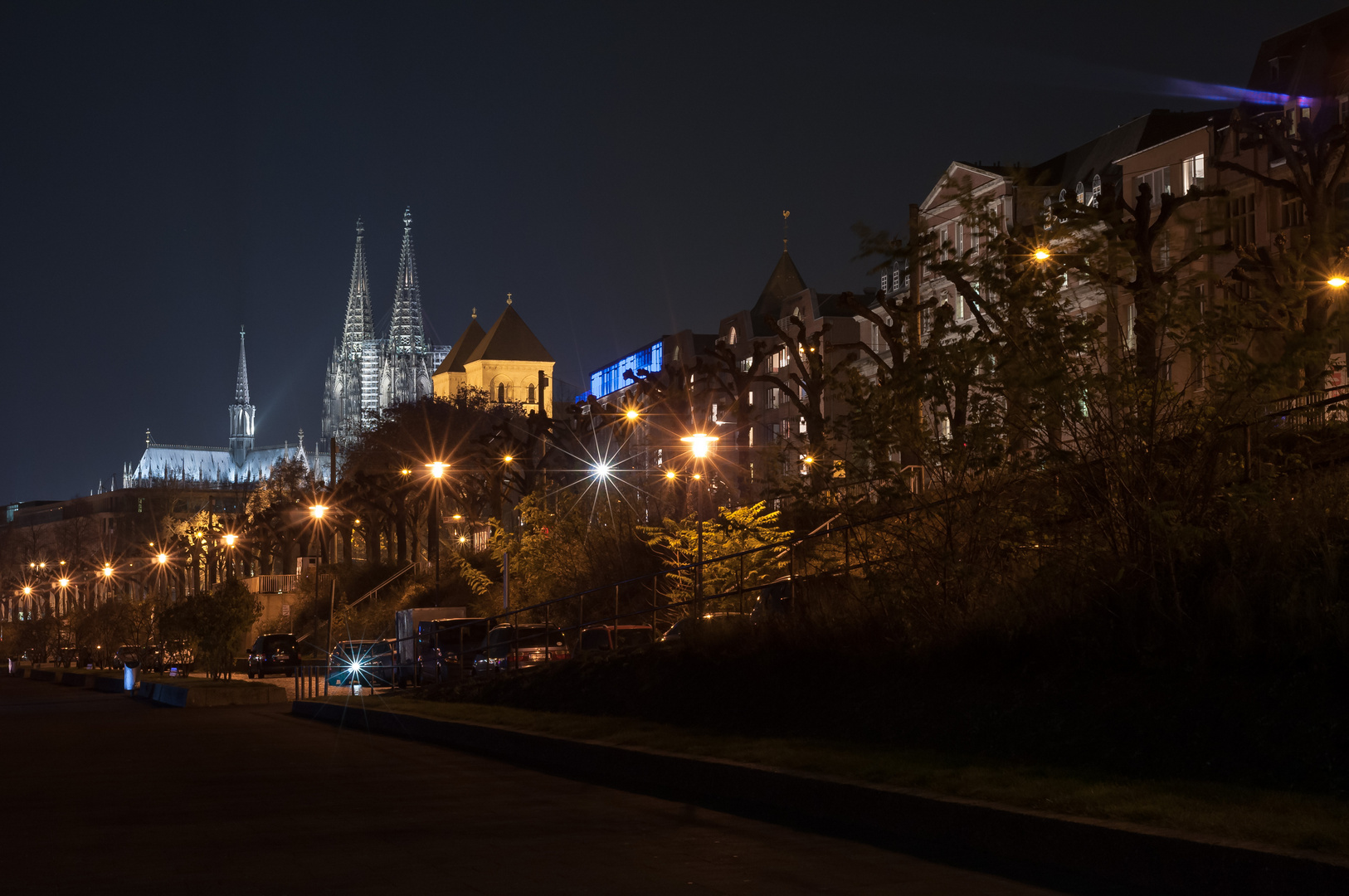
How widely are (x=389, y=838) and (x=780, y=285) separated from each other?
Result: 327ft

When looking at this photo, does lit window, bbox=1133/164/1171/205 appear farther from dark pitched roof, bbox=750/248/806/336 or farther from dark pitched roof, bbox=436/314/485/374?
dark pitched roof, bbox=436/314/485/374

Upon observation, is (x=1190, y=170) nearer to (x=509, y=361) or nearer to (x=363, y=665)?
(x=363, y=665)

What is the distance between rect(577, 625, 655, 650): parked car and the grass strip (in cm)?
1387

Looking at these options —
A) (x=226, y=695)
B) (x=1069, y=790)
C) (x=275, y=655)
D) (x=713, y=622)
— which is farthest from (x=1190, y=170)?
(x=1069, y=790)

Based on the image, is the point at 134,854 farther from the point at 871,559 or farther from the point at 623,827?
the point at 871,559

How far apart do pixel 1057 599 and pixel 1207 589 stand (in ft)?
5.23

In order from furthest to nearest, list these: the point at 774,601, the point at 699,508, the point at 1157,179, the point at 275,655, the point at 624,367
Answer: the point at 624,367, the point at 275,655, the point at 1157,179, the point at 699,508, the point at 774,601

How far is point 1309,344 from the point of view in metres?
13.3

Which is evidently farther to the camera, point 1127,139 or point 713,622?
point 1127,139

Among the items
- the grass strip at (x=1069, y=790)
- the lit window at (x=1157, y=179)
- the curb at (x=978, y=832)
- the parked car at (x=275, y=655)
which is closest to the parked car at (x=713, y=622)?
the grass strip at (x=1069, y=790)

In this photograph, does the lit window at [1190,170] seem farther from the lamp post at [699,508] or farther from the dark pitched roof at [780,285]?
the dark pitched roof at [780,285]

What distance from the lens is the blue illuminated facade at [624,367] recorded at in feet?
431

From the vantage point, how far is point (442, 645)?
39.8 meters

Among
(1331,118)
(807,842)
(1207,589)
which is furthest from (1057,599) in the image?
(1331,118)
